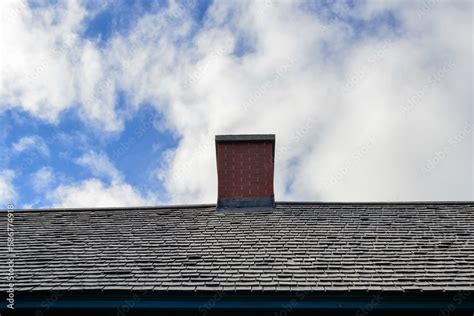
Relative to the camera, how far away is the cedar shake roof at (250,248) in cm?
572

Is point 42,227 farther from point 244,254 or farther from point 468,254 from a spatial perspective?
point 468,254

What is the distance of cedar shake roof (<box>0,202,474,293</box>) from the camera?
572cm

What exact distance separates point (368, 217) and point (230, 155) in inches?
120

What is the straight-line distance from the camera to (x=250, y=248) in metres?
6.82

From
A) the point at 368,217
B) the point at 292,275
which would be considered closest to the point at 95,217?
the point at 292,275

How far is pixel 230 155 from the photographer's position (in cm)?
941

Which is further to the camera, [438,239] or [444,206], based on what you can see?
[444,206]
